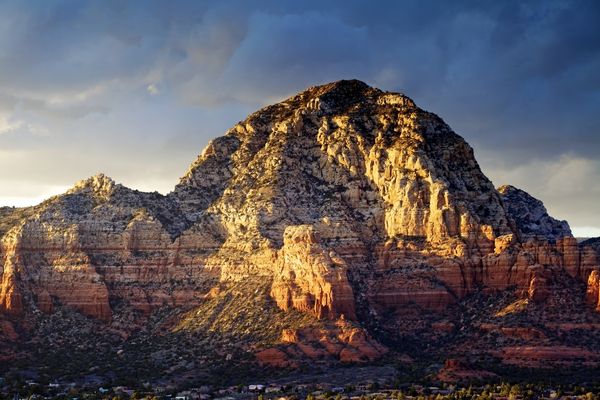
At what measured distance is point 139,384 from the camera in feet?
604

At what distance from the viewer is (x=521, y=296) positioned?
644 feet

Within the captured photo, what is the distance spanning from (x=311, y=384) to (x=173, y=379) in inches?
712

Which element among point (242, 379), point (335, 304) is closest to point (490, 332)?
point (335, 304)

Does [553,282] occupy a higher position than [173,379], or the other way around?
[553,282]

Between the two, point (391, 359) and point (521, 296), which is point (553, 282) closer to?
point (521, 296)

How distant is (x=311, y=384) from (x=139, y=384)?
2078cm

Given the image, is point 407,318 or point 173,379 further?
point 407,318

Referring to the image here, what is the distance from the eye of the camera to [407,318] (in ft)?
653

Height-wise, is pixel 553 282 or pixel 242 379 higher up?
pixel 553 282

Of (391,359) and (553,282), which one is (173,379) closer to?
(391,359)

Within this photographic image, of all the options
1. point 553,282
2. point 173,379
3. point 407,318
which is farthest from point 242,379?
point 553,282

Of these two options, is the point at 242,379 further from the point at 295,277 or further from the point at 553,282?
the point at 553,282

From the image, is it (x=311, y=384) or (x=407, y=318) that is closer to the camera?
(x=311, y=384)

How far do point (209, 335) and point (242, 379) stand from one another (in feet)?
50.5
